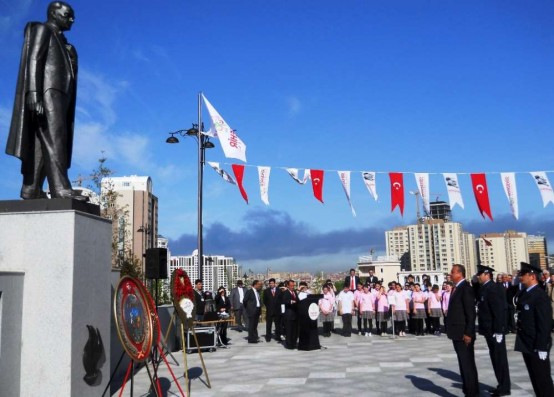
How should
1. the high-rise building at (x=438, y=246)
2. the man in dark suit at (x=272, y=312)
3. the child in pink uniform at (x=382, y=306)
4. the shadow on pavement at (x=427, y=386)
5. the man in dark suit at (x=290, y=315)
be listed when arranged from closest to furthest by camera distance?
the shadow on pavement at (x=427, y=386) < the man in dark suit at (x=290, y=315) < the man in dark suit at (x=272, y=312) < the child in pink uniform at (x=382, y=306) < the high-rise building at (x=438, y=246)

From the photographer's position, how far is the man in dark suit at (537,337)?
19.3ft

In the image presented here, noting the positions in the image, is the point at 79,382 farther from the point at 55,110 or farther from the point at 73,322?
the point at 55,110

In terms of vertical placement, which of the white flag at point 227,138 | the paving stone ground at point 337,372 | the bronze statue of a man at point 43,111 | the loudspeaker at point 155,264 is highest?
the white flag at point 227,138

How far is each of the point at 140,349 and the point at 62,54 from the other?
163 inches

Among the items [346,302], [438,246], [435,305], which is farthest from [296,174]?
[438,246]

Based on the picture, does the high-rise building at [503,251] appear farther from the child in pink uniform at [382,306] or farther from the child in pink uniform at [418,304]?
the child in pink uniform at [382,306]

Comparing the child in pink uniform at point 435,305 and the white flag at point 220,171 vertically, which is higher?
the white flag at point 220,171

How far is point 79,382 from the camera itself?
20.6ft

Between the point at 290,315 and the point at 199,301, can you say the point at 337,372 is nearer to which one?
the point at 290,315

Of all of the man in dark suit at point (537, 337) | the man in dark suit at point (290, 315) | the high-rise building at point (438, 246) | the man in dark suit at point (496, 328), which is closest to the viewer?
the man in dark suit at point (537, 337)

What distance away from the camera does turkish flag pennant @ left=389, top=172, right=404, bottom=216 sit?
18422mm

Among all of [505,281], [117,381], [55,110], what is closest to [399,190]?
[505,281]

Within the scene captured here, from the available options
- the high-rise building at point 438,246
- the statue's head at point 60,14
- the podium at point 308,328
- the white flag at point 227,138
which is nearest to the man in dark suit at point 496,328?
the podium at point 308,328

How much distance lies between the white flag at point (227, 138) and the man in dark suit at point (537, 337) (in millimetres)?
11479
